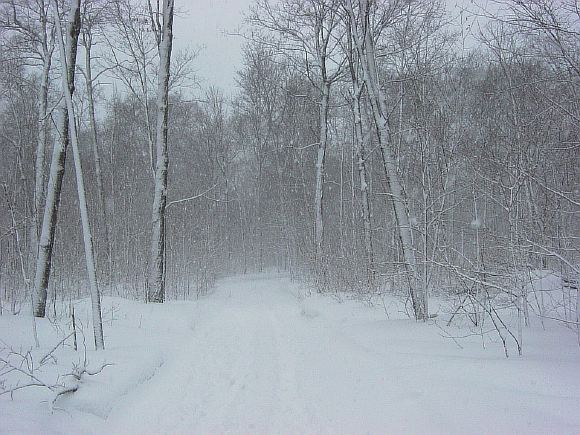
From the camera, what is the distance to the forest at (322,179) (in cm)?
693

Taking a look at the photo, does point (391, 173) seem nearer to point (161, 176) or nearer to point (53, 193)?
point (53, 193)

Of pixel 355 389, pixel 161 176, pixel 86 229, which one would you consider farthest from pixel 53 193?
pixel 355 389

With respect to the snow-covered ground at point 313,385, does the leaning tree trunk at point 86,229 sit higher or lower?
higher

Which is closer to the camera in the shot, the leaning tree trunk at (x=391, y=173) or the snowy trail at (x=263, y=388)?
the snowy trail at (x=263, y=388)

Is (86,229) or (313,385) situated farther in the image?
(86,229)

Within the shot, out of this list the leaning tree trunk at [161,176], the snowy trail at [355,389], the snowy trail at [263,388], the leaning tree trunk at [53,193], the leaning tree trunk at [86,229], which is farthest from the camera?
the leaning tree trunk at [161,176]

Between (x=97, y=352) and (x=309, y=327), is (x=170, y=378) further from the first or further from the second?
(x=309, y=327)

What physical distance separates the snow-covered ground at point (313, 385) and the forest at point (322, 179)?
297mm

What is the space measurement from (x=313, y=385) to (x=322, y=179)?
12454 millimetres

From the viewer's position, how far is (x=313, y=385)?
18.3 ft

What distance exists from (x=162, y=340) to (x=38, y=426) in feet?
14.0

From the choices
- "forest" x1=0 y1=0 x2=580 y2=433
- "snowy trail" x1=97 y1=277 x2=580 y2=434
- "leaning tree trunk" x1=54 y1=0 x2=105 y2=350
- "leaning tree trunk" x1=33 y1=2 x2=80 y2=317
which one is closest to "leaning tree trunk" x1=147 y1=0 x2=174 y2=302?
"forest" x1=0 y1=0 x2=580 y2=433

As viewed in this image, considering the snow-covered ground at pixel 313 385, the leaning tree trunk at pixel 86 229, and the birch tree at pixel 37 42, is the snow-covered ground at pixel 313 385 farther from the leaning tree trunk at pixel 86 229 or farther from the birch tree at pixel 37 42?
the birch tree at pixel 37 42

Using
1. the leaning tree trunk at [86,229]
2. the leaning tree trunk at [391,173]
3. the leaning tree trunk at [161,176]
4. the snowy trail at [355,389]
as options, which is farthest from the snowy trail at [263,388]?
the leaning tree trunk at [161,176]
